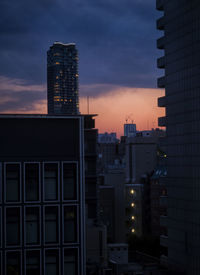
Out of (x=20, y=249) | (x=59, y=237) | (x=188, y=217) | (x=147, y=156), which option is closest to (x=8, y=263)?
(x=20, y=249)

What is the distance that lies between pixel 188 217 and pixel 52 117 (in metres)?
15.3

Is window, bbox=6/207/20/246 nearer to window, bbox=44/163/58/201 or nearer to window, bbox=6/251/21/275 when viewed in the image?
window, bbox=6/251/21/275

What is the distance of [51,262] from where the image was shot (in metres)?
26.4

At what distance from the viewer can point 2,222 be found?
26141 mm

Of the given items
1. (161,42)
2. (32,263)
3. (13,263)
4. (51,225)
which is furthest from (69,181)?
(161,42)

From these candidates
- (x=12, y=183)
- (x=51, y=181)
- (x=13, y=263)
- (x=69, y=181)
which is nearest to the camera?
(x=13, y=263)

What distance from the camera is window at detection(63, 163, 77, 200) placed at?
88.4 feet

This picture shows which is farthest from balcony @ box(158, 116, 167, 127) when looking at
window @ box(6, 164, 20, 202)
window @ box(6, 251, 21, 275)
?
window @ box(6, 251, 21, 275)

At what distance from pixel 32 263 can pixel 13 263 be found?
0.98 m

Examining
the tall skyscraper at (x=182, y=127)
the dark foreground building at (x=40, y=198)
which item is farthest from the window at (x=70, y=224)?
the tall skyscraper at (x=182, y=127)

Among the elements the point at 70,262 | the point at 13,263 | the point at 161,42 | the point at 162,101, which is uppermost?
the point at 161,42

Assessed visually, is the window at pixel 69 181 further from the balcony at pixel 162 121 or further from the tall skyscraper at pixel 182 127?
the balcony at pixel 162 121

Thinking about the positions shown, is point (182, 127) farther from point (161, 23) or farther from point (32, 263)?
point (32, 263)

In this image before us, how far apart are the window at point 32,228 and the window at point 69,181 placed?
1.86 m
